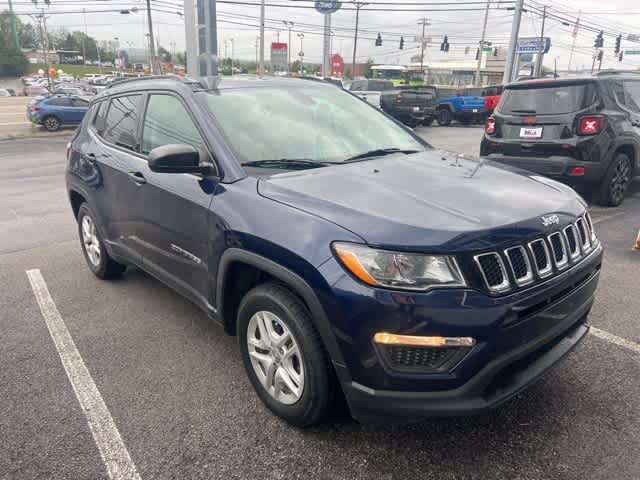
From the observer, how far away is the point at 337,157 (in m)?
3.17

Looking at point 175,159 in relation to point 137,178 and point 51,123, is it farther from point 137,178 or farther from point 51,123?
point 51,123

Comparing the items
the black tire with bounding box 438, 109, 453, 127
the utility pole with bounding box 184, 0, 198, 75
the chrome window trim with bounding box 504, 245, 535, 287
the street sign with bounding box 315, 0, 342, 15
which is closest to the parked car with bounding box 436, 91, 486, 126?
the black tire with bounding box 438, 109, 453, 127

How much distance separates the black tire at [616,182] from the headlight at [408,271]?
5699 millimetres

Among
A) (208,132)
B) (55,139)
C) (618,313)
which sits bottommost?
(55,139)

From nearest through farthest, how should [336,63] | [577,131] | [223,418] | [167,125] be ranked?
1. [223,418]
2. [167,125]
3. [577,131]
4. [336,63]

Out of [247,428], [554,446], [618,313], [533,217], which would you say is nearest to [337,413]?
[247,428]

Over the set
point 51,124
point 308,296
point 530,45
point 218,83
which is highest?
point 530,45

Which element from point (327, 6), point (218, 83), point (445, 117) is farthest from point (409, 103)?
point (218, 83)

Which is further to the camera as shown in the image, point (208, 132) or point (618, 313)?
point (618, 313)

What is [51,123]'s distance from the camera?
70.7ft

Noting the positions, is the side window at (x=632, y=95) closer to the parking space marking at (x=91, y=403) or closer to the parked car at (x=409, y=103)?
the parking space marking at (x=91, y=403)

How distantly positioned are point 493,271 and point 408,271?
1.18 ft

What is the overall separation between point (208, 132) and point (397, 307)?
1.65 metres

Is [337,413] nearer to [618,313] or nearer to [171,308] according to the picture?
[171,308]
